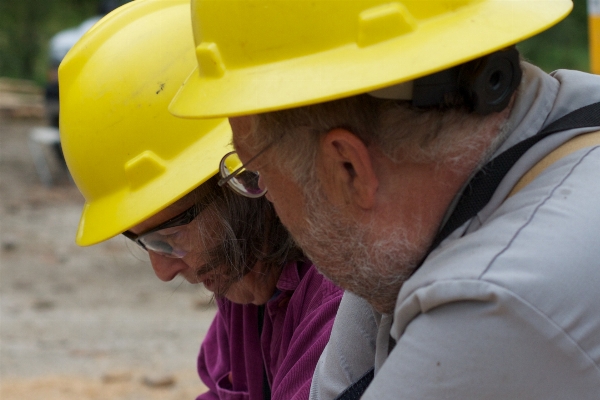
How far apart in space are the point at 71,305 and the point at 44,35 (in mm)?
Result: 12443

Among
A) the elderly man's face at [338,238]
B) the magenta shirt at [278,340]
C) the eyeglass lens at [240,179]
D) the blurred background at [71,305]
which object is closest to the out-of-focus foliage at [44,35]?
the blurred background at [71,305]

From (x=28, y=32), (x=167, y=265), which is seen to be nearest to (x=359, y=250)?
(x=167, y=265)

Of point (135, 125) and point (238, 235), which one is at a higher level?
point (135, 125)

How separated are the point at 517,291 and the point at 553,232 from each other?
0.39 feet

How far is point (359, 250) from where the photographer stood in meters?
1.52

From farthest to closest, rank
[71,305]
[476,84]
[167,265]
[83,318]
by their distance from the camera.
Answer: [71,305] → [83,318] → [167,265] → [476,84]

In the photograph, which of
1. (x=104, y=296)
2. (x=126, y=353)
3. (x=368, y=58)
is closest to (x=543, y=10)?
(x=368, y=58)

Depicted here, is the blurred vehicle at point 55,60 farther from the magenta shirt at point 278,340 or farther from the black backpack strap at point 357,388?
the black backpack strap at point 357,388

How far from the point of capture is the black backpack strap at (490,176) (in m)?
1.39

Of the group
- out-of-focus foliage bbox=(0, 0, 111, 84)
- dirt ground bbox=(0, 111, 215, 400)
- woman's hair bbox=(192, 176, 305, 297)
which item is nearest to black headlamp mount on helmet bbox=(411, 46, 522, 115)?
woman's hair bbox=(192, 176, 305, 297)

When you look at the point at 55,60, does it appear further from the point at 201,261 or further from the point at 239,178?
the point at 239,178

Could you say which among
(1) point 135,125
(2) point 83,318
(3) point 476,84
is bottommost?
(2) point 83,318

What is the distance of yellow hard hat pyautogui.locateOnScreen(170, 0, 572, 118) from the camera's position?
1.37 meters

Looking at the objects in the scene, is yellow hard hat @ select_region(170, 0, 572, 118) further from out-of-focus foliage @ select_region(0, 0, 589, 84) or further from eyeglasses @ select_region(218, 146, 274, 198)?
out-of-focus foliage @ select_region(0, 0, 589, 84)
